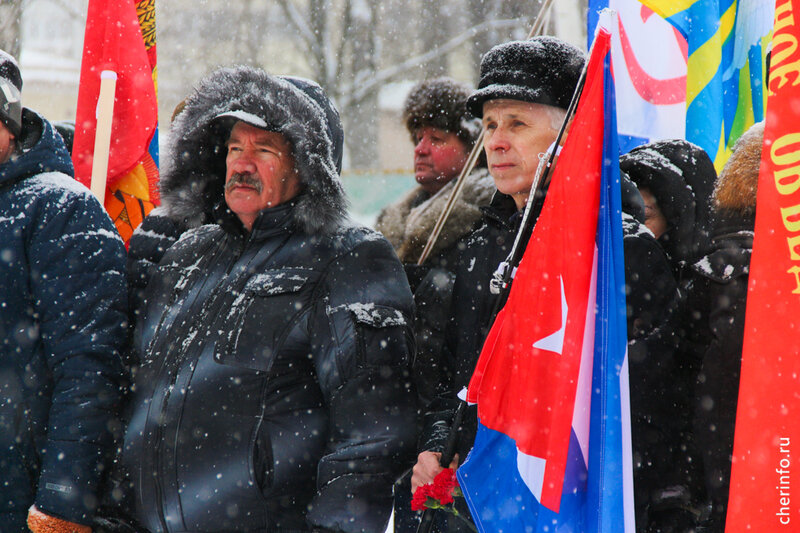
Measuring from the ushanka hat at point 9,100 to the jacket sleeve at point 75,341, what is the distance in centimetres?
32

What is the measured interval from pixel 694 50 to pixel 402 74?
468 inches

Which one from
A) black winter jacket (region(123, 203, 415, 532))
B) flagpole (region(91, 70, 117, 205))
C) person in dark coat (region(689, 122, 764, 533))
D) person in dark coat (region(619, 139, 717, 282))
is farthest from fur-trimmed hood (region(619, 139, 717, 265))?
flagpole (region(91, 70, 117, 205))

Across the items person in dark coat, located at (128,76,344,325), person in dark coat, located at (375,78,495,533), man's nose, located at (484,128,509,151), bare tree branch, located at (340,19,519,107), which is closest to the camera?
man's nose, located at (484,128,509,151)

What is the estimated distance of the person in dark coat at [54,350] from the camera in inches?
116

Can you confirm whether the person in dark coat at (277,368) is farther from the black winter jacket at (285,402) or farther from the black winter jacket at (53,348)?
the black winter jacket at (53,348)

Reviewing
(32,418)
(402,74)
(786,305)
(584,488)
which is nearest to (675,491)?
(584,488)

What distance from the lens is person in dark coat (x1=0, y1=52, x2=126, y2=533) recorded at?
2959 millimetres

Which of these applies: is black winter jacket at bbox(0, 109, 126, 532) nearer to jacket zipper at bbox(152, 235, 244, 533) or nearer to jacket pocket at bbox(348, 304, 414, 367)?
jacket zipper at bbox(152, 235, 244, 533)

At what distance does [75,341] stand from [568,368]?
160 centimetres

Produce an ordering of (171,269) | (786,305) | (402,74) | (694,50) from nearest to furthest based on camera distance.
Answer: (786,305)
(171,269)
(694,50)
(402,74)

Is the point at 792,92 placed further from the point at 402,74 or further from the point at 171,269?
the point at 402,74

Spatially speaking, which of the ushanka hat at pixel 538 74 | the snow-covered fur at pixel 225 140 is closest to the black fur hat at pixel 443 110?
the snow-covered fur at pixel 225 140

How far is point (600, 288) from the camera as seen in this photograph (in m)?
2.32

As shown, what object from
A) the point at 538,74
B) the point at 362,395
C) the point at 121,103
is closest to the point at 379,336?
the point at 362,395
